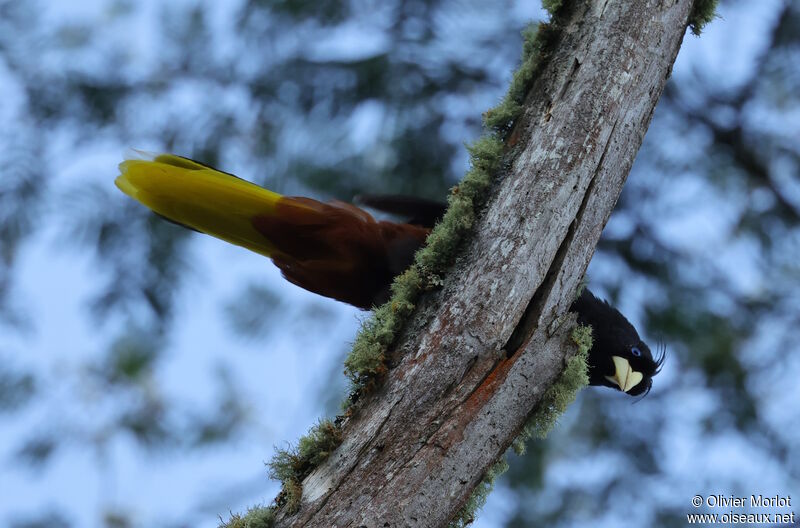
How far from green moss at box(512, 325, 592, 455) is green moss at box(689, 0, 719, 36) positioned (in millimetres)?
1121

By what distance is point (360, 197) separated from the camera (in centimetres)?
287

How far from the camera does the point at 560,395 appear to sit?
1.97 meters

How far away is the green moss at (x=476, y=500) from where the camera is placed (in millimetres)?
1941

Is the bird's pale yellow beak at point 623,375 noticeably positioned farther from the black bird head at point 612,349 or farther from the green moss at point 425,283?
the green moss at point 425,283

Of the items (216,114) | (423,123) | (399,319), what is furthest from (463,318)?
(216,114)

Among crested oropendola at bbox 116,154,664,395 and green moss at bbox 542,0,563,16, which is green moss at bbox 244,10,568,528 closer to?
green moss at bbox 542,0,563,16

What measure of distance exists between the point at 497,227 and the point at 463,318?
0.28 metres

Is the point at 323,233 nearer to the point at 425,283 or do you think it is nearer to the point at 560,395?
the point at 425,283

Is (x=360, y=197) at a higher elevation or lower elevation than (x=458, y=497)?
higher

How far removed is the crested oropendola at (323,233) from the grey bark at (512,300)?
0.66 meters

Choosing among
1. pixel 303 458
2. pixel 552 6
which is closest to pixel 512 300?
pixel 303 458

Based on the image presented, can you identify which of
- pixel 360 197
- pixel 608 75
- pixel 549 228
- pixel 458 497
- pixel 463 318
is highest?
pixel 360 197

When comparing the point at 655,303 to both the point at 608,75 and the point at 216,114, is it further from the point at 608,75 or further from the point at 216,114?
the point at 216,114

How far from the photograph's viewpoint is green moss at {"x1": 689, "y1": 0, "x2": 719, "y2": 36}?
2.40 m
